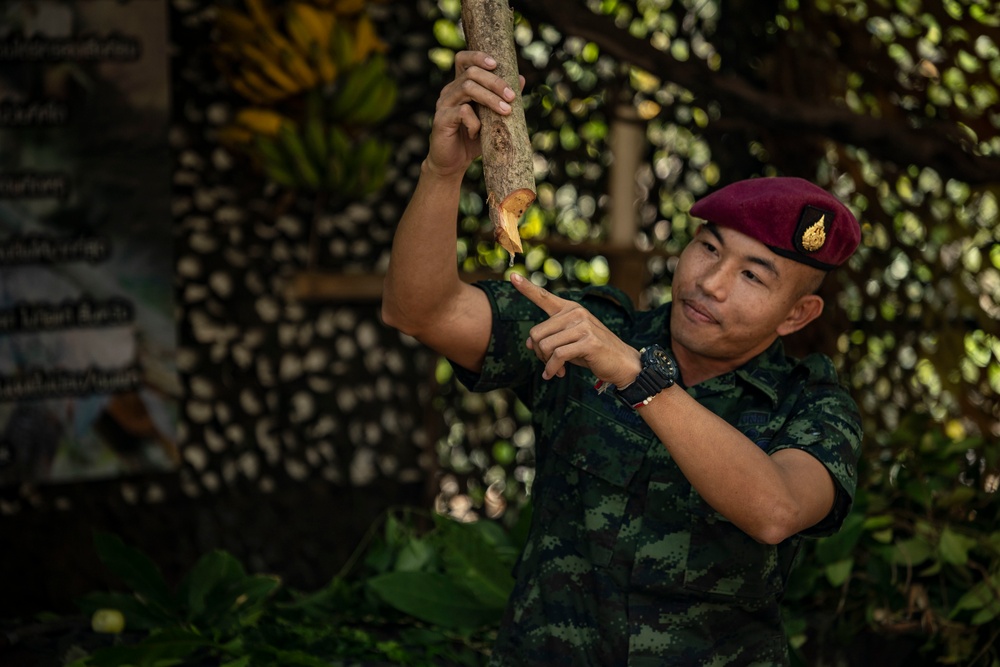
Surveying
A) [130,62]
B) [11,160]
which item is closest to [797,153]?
[130,62]

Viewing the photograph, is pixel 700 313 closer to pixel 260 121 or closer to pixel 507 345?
pixel 507 345

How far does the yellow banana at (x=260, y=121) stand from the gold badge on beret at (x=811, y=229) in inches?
76.6

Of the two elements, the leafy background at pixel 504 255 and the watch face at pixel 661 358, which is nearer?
the watch face at pixel 661 358

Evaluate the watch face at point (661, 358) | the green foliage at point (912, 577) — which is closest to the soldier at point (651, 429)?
the watch face at point (661, 358)

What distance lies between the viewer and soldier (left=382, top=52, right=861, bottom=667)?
1.56 m

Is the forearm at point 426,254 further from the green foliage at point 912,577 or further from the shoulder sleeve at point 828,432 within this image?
the green foliage at point 912,577

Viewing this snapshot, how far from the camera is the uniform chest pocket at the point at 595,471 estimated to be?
166 cm

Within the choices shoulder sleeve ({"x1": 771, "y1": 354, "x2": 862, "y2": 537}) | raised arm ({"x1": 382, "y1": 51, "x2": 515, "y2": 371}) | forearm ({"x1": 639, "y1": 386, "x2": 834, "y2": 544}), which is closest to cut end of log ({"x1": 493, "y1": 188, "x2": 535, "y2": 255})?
raised arm ({"x1": 382, "y1": 51, "x2": 515, "y2": 371})

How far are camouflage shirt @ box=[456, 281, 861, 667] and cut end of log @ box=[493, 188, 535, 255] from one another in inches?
11.0

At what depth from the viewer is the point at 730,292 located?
158 cm

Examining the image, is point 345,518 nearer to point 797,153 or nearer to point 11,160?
point 11,160

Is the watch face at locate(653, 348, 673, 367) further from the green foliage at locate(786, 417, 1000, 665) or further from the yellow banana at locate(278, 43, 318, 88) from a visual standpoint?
the yellow banana at locate(278, 43, 318, 88)

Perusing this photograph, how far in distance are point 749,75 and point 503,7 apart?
2679mm

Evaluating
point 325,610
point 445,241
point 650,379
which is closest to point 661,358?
point 650,379
